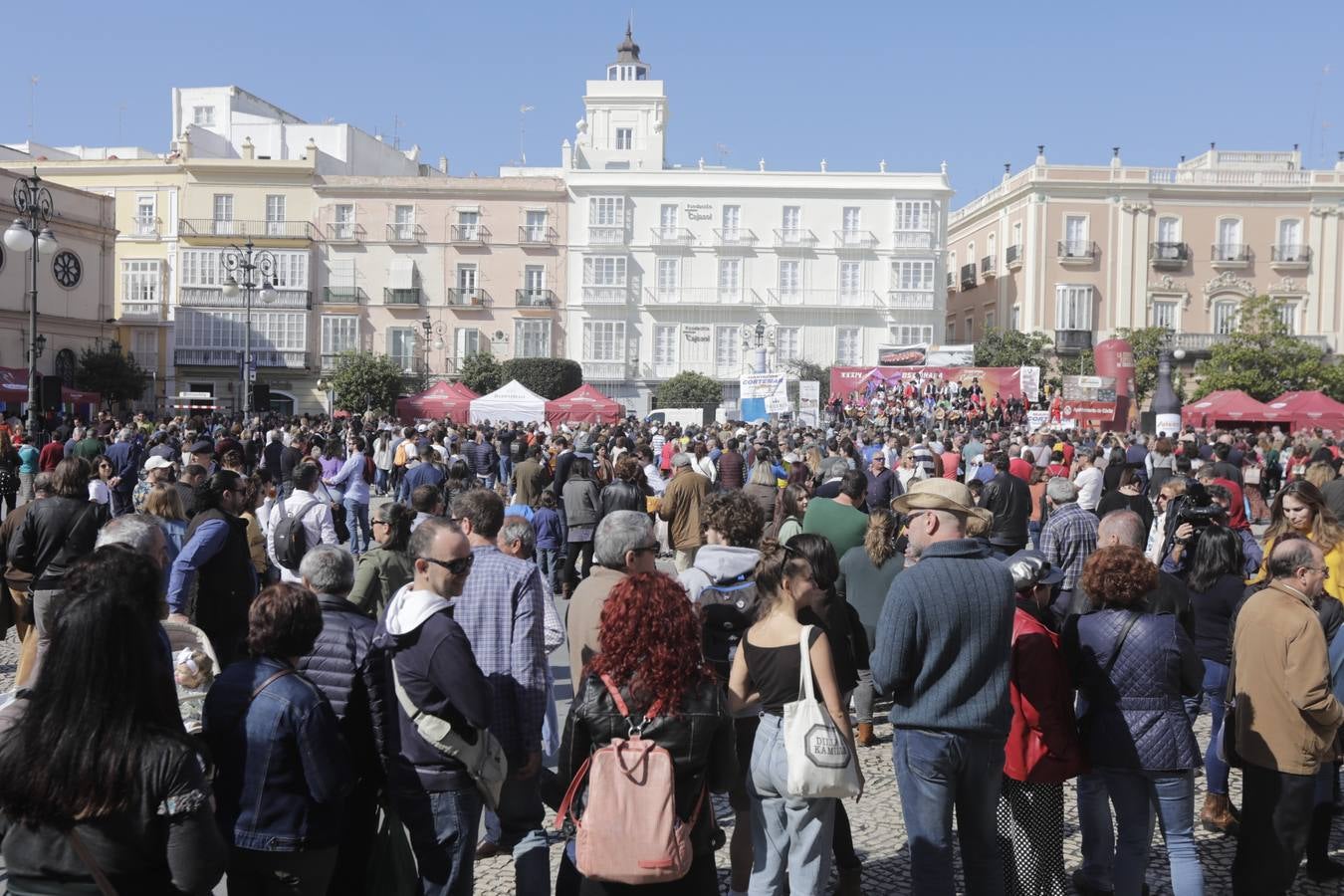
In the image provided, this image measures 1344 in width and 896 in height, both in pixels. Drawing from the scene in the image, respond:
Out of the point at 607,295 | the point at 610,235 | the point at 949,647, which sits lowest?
the point at 949,647

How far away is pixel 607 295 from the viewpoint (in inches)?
1869

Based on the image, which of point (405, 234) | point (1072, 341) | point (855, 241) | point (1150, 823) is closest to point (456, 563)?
point (1150, 823)

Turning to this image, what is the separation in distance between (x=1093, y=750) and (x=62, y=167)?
53267 millimetres

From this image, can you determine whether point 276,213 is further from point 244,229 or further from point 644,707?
point 644,707

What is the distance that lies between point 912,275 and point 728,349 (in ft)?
27.3

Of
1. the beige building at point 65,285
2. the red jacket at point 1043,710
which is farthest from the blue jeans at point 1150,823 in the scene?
the beige building at point 65,285

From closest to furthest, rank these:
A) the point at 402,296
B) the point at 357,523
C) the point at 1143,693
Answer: the point at 1143,693 → the point at 357,523 → the point at 402,296

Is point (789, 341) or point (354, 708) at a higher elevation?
point (789, 341)

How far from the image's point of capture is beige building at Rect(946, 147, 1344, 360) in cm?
4531

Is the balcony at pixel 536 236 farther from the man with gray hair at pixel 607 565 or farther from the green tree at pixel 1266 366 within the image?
the man with gray hair at pixel 607 565

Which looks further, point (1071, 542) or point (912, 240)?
point (912, 240)

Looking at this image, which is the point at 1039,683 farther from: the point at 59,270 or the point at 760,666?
the point at 59,270

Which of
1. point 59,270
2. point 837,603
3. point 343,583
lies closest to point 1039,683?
point 837,603

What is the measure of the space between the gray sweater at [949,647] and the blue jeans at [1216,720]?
1962mm
